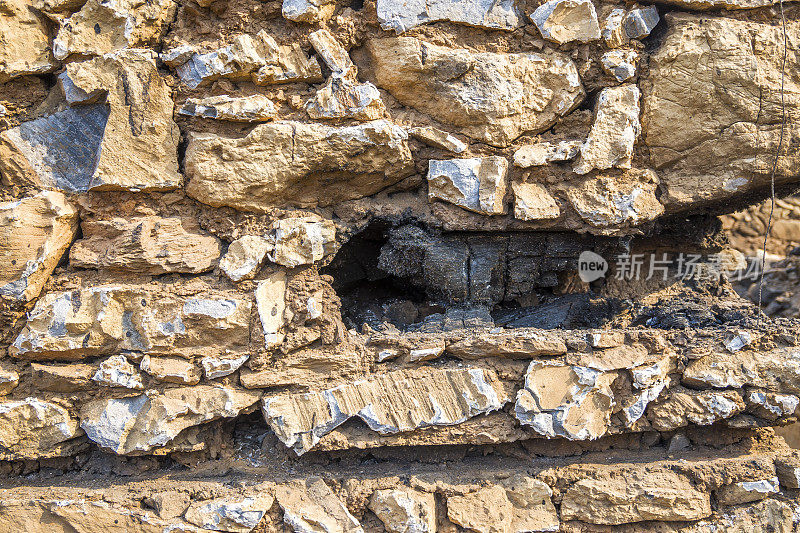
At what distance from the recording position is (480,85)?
1.94 m

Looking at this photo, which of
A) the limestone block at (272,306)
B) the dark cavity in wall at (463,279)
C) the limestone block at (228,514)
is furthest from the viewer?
the dark cavity in wall at (463,279)

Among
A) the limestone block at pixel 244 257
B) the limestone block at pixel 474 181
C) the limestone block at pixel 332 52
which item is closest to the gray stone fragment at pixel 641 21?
the limestone block at pixel 474 181

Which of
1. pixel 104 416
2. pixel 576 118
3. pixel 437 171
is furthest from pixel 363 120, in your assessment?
pixel 104 416

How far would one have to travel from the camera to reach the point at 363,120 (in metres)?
1.94

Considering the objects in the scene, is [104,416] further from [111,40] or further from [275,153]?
[111,40]

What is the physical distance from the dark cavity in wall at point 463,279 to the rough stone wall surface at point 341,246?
0.33 ft

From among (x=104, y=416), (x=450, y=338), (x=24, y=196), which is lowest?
(x=104, y=416)

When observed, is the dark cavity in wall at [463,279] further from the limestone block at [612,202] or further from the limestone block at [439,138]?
the limestone block at [439,138]

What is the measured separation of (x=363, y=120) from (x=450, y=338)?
2.78 feet

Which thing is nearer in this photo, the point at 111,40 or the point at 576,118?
the point at 111,40

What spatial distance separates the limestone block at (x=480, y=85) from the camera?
1916mm

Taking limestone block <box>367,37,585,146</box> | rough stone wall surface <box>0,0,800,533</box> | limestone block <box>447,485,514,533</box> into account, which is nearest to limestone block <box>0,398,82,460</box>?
rough stone wall surface <box>0,0,800,533</box>

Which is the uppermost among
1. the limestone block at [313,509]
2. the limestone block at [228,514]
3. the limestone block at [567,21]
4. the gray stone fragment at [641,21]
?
the gray stone fragment at [641,21]

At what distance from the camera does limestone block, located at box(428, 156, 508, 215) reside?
196 centimetres
